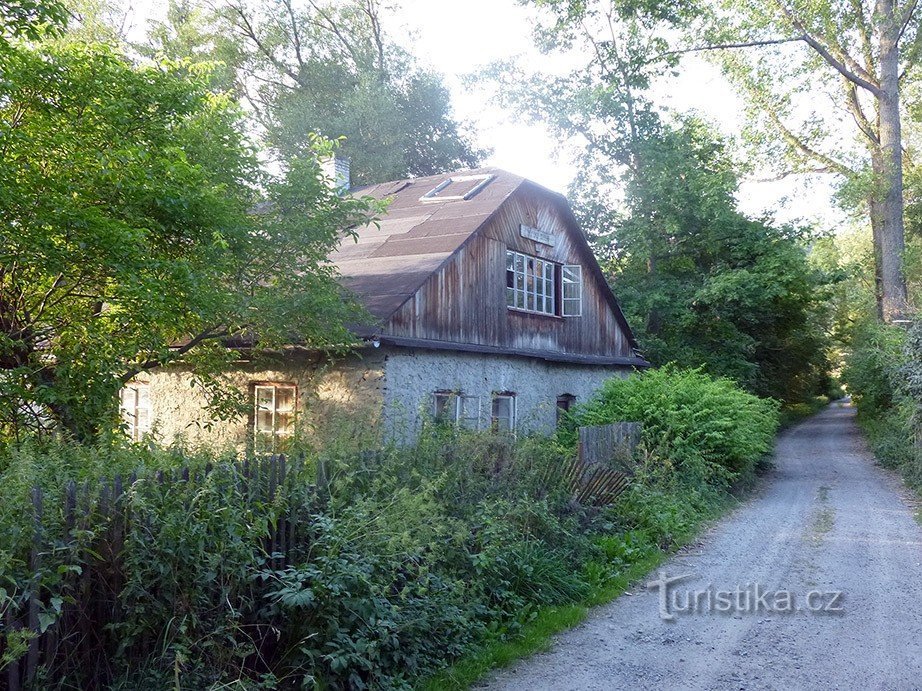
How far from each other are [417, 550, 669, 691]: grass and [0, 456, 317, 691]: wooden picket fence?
2247mm

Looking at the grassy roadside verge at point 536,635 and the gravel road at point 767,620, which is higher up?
the grassy roadside verge at point 536,635

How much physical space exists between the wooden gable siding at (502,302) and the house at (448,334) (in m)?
0.03

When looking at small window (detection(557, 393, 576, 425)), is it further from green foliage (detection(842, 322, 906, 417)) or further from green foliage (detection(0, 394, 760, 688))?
green foliage (detection(0, 394, 760, 688))

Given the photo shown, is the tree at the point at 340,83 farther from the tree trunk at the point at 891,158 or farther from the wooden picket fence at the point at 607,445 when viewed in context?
the wooden picket fence at the point at 607,445

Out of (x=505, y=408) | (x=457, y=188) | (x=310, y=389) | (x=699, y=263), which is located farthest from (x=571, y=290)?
(x=699, y=263)

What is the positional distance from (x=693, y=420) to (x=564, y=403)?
12.5 feet

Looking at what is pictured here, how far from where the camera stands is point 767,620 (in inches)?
293

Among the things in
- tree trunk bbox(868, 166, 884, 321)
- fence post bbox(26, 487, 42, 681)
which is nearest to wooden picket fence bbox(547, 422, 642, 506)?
fence post bbox(26, 487, 42, 681)

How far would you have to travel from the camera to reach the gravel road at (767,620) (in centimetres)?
601

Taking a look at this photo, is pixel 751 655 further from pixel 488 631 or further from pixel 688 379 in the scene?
pixel 688 379

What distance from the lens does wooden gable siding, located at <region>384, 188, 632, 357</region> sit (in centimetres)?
1373

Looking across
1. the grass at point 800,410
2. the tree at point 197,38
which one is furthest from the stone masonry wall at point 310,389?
the grass at point 800,410

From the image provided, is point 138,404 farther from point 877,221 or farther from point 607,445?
point 877,221

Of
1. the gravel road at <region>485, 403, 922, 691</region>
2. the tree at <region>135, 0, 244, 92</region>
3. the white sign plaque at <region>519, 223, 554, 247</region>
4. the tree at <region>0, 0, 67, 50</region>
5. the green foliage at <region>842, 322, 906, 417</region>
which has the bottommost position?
the gravel road at <region>485, 403, 922, 691</region>
